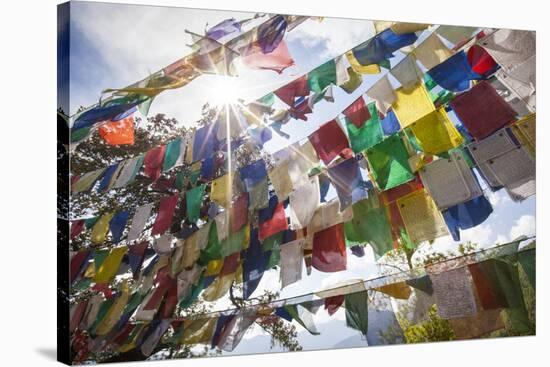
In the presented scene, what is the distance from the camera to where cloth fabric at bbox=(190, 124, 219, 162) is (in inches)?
187

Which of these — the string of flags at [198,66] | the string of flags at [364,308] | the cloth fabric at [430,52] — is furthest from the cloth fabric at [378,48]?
the string of flags at [364,308]

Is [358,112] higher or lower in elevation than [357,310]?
higher

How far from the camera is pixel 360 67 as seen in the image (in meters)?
4.94

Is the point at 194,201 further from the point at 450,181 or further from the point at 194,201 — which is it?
the point at 450,181

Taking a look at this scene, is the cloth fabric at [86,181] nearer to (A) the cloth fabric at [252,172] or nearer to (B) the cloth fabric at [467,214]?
(A) the cloth fabric at [252,172]

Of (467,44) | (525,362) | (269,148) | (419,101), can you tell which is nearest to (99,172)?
(269,148)

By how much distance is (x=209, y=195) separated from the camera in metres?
4.82

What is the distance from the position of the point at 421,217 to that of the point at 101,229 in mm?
1766

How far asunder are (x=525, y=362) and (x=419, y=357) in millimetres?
569

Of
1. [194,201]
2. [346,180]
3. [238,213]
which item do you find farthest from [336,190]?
[194,201]

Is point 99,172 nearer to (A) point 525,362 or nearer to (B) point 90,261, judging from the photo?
(B) point 90,261

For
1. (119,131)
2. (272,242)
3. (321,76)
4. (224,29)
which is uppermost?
(224,29)

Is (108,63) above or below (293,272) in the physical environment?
above

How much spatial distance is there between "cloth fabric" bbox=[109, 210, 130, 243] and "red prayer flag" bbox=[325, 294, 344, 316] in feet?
3.91
